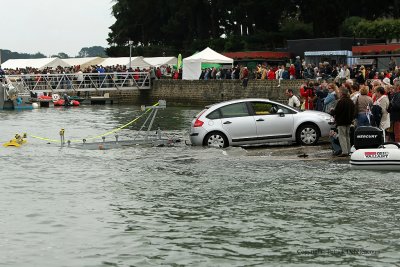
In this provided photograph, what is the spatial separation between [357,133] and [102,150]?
973 cm

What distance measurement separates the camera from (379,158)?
2019 cm

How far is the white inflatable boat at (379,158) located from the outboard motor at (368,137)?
0.16m

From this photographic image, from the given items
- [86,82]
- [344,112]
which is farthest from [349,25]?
[344,112]

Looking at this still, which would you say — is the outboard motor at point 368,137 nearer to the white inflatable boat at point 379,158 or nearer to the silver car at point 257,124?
the white inflatable boat at point 379,158

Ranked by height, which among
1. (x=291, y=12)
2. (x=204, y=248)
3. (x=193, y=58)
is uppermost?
(x=291, y=12)

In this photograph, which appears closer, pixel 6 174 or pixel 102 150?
pixel 6 174

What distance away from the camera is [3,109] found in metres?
56.9

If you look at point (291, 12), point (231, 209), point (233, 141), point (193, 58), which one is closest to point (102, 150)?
point (233, 141)

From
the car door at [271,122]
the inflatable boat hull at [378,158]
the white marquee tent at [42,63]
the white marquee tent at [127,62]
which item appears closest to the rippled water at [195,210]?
the inflatable boat hull at [378,158]

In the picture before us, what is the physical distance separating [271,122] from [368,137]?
5670 millimetres

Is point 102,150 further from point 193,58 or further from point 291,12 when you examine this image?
point 291,12

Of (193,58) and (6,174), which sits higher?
(193,58)

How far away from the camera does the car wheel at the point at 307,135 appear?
85.6ft

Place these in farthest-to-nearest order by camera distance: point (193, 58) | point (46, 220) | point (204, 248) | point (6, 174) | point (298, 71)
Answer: point (193, 58) < point (298, 71) < point (6, 174) < point (46, 220) < point (204, 248)
